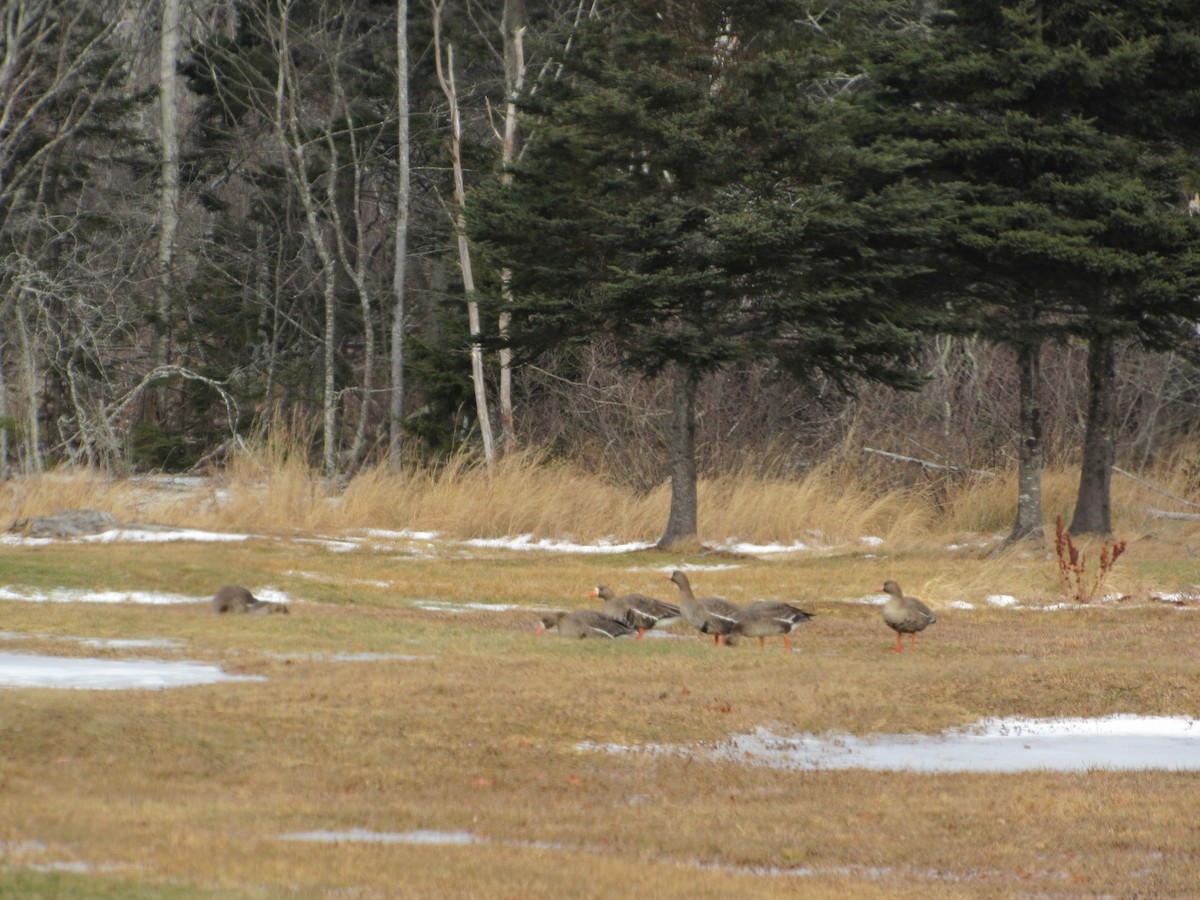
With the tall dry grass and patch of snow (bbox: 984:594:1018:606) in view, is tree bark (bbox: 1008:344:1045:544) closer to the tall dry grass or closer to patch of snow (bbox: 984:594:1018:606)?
the tall dry grass

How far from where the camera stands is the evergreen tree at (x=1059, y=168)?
71.4 ft

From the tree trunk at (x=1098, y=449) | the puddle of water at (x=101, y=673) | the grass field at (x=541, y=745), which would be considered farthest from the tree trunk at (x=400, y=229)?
the puddle of water at (x=101, y=673)

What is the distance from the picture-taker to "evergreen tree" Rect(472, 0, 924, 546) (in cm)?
2184

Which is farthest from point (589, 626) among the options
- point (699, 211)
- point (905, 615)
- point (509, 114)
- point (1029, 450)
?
point (509, 114)

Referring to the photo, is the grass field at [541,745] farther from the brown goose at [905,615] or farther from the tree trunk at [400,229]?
the tree trunk at [400,229]

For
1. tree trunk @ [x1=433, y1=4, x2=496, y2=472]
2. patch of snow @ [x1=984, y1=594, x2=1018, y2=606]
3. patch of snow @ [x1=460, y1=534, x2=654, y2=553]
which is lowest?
patch of snow @ [x1=460, y1=534, x2=654, y2=553]

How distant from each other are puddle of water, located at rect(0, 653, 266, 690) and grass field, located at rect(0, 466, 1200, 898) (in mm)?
292

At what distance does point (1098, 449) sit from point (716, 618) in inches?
468

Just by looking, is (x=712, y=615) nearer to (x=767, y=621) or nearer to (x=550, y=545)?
(x=767, y=621)

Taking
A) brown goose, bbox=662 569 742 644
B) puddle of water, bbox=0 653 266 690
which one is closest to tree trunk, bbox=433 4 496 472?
brown goose, bbox=662 569 742 644

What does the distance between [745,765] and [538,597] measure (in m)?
8.32

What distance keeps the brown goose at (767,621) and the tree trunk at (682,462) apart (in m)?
10.3

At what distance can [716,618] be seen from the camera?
13617 mm

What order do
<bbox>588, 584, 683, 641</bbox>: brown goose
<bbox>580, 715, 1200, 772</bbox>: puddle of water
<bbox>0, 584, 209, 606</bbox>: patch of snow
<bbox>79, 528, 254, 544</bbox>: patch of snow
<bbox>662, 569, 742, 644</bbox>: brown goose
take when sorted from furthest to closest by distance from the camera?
<bbox>79, 528, 254, 544</bbox>: patch of snow < <bbox>0, 584, 209, 606</bbox>: patch of snow < <bbox>588, 584, 683, 641</bbox>: brown goose < <bbox>662, 569, 742, 644</bbox>: brown goose < <bbox>580, 715, 1200, 772</bbox>: puddle of water
